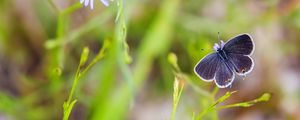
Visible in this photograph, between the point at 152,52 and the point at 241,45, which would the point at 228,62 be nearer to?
the point at 241,45

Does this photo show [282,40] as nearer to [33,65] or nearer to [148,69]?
[148,69]

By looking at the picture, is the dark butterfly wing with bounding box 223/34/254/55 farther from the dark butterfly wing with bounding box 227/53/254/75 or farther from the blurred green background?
the blurred green background

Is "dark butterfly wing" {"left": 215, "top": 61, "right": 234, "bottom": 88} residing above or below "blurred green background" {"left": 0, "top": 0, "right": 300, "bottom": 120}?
below

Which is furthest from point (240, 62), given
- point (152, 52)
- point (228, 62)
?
point (152, 52)

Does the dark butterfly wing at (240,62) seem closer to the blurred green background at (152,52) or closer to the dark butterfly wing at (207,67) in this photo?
the dark butterfly wing at (207,67)

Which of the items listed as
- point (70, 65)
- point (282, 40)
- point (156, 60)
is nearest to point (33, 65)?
point (70, 65)

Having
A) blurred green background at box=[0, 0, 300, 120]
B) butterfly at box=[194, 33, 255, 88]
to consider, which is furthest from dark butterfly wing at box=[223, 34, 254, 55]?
blurred green background at box=[0, 0, 300, 120]
